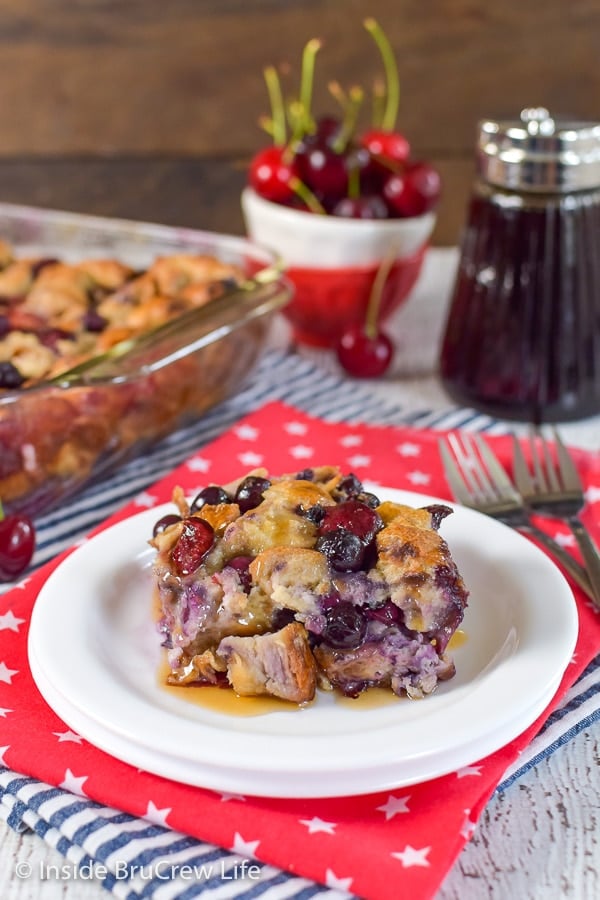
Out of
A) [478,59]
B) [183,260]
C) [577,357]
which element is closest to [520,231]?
[577,357]

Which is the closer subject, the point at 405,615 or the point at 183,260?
the point at 405,615

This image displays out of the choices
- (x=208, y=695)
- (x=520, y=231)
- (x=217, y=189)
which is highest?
(x=520, y=231)

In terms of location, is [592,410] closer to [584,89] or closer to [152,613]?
[152,613]

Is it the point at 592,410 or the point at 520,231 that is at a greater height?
the point at 520,231

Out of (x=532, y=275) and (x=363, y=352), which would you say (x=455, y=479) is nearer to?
(x=532, y=275)

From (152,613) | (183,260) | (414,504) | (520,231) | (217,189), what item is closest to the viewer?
(152,613)

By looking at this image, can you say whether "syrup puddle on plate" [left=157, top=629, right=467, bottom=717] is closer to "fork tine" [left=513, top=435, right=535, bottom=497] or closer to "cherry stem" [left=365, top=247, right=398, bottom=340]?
"fork tine" [left=513, top=435, right=535, bottom=497]

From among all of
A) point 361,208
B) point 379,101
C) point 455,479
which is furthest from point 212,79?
point 455,479
